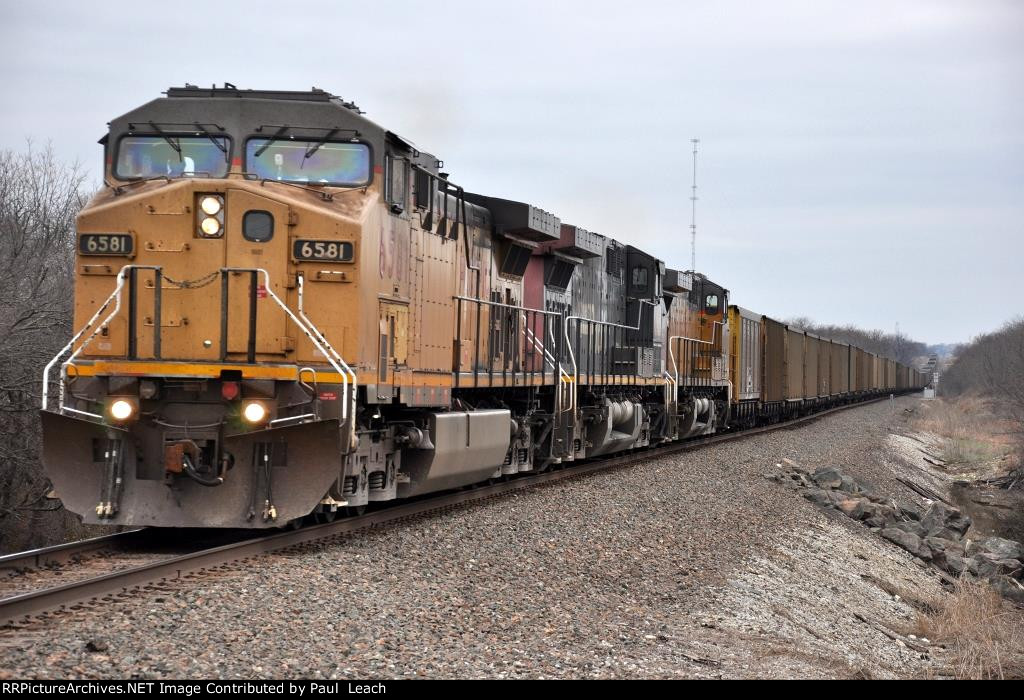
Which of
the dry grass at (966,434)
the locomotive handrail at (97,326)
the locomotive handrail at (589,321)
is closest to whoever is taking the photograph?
the locomotive handrail at (97,326)

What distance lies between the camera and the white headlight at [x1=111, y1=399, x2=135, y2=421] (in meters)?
8.52

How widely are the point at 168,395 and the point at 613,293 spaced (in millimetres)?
11729

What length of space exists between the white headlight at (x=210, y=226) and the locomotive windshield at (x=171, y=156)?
508 mm

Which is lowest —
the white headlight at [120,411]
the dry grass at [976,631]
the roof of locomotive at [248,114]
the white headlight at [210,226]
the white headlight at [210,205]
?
the dry grass at [976,631]

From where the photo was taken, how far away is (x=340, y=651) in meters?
5.83

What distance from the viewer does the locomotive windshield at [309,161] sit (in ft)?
30.4

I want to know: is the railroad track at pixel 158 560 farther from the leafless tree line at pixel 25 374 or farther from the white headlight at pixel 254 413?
the leafless tree line at pixel 25 374

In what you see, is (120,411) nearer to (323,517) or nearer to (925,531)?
(323,517)

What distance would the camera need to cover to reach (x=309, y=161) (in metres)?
9.36

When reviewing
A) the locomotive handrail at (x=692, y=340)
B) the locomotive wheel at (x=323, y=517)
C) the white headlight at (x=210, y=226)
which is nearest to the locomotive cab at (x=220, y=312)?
the white headlight at (x=210, y=226)

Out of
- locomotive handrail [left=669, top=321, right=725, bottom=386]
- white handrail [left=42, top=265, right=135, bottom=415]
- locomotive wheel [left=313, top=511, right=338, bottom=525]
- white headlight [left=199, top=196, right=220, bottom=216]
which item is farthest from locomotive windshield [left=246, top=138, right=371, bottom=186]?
locomotive handrail [left=669, top=321, right=725, bottom=386]

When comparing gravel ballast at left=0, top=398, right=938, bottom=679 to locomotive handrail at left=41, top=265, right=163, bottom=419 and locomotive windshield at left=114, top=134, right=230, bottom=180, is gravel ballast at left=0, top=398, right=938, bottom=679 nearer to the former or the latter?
locomotive handrail at left=41, top=265, right=163, bottom=419

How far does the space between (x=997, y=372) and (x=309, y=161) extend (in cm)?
7989
